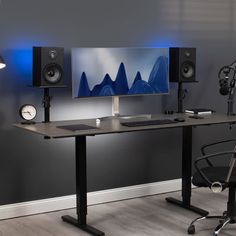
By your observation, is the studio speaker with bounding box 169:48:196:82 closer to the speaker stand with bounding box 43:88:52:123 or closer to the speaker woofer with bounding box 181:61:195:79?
the speaker woofer with bounding box 181:61:195:79

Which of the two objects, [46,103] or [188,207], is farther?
[188,207]

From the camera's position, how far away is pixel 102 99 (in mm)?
4336

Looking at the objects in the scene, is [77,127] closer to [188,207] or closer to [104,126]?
[104,126]

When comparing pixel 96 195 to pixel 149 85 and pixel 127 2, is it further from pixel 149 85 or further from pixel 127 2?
pixel 127 2

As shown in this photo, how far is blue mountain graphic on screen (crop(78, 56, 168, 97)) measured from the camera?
13.2ft

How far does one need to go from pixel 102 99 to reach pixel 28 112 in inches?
29.0

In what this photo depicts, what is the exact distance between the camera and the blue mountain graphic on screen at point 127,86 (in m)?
4.03

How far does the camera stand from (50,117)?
4117 millimetres

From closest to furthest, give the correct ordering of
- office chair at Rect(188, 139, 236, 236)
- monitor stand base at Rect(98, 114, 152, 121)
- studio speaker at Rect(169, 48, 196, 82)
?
office chair at Rect(188, 139, 236, 236)
monitor stand base at Rect(98, 114, 152, 121)
studio speaker at Rect(169, 48, 196, 82)

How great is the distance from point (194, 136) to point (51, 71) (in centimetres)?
168

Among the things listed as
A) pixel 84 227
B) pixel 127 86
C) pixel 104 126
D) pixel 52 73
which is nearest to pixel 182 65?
pixel 127 86

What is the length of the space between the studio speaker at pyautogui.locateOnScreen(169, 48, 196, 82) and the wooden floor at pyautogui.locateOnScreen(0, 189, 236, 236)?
1.06 meters

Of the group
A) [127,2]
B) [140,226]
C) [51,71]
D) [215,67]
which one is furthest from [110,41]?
[140,226]

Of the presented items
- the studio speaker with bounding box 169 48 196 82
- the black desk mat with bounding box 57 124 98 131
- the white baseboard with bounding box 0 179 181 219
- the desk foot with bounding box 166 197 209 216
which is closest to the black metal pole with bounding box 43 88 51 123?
the black desk mat with bounding box 57 124 98 131
